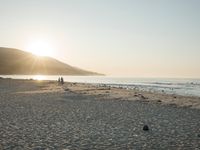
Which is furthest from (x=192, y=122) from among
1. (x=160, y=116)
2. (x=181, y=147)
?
(x=181, y=147)

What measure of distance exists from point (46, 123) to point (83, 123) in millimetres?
2713

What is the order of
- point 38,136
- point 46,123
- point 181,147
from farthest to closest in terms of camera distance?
point 46,123 → point 38,136 → point 181,147

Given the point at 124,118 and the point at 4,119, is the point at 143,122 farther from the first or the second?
the point at 4,119

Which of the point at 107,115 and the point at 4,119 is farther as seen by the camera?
the point at 107,115

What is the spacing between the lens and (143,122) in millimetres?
25516

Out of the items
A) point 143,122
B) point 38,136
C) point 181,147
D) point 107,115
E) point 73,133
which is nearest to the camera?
point 181,147

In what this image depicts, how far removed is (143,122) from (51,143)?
32.8 ft

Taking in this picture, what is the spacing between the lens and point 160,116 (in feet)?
96.5

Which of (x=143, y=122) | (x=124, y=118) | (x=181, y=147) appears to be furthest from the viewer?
(x=124, y=118)

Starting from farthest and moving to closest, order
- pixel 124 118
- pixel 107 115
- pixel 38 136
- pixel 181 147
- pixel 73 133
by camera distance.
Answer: pixel 107 115, pixel 124 118, pixel 73 133, pixel 38 136, pixel 181 147

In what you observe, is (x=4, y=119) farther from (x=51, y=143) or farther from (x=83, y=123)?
(x=51, y=143)

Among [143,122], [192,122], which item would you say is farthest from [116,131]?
[192,122]

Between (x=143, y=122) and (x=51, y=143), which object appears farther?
(x=143, y=122)

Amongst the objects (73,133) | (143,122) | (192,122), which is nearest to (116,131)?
(73,133)
